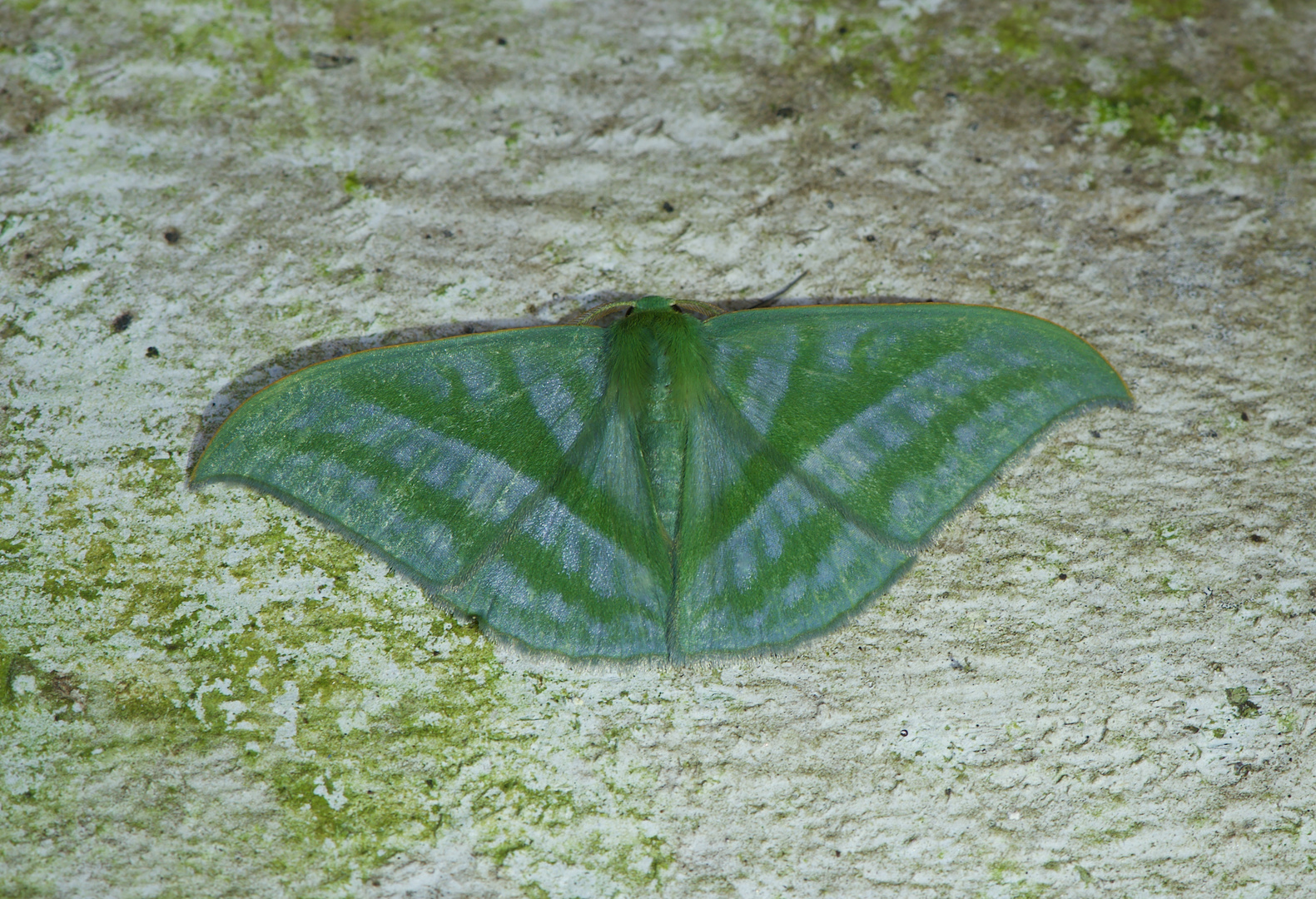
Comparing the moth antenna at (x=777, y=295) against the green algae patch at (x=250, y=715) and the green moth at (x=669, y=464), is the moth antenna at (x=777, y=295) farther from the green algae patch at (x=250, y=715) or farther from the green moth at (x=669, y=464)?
the green algae patch at (x=250, y=715)

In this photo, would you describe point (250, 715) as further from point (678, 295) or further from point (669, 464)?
point (678, 295)

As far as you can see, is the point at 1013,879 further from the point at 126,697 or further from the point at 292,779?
the point at 126,697

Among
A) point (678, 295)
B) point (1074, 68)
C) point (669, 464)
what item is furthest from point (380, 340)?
point (1074, 68)

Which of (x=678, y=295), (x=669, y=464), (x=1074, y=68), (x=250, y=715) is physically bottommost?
(x=250, y=715)

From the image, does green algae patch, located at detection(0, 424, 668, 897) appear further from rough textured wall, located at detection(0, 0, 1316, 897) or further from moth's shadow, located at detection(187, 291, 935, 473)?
moth's shadow, located at detection(187, 291, 935, 473)

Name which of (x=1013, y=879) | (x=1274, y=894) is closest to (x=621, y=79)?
(x=1013, y=879)

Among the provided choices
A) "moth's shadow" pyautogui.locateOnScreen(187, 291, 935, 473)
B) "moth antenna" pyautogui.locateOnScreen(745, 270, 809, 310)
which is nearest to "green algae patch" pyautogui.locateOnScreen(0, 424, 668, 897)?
"moth's shadow" pyautogui.locateOnScreen(187, 291, 935, 473)
